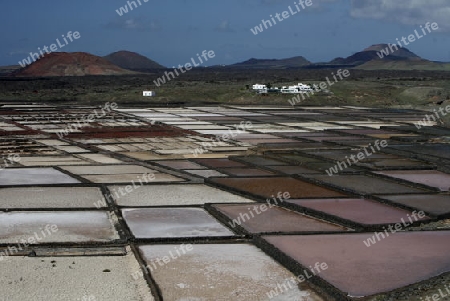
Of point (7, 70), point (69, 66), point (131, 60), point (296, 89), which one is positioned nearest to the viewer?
point (296, 89)

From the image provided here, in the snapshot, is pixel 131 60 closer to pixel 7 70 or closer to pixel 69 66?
pixel 7 70

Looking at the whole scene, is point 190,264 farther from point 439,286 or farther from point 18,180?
point 18,180

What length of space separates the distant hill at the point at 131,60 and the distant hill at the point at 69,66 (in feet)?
186

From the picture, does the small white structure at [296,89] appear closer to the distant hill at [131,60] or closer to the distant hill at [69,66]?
the distant hill at [69,66]

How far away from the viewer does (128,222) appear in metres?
9.16

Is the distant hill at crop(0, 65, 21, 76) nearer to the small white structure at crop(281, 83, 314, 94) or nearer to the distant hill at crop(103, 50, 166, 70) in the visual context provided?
the distant hill at crop(103, 50, 166, 70)

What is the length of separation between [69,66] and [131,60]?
69.0m

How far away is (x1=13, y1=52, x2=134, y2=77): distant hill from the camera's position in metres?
85.2

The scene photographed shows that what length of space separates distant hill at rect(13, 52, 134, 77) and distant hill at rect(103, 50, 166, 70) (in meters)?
56.7

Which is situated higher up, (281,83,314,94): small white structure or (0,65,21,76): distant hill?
(0,65,21,76): distant hill

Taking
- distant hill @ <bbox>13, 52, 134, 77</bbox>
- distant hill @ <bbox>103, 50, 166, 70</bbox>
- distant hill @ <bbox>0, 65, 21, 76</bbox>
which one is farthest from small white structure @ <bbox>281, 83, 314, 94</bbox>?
distant hill @ <bbox>103, 50, 166, 70</bbox>

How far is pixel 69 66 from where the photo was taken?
85.9 meters

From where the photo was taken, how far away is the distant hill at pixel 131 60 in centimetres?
15088

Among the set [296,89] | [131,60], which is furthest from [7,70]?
[296,89]
